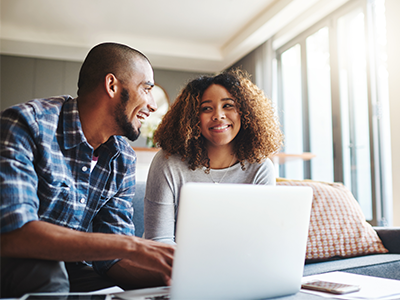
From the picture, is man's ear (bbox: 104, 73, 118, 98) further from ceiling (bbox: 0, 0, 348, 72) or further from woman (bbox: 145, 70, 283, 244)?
ceiling (bbox: 0, 0, 348, 72)

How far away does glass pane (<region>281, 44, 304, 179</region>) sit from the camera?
3.91 metres

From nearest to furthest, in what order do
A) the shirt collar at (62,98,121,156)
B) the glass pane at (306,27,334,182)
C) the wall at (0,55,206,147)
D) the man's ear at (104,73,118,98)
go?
1. the shirt collar at (62,98,121,156)
2. the man's ear at (104,73,118,98)
3. the glass pane at (306,27,334,182)
4. the wall at (0,55,206,147)

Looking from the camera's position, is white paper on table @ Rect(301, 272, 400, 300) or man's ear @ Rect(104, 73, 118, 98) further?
man's ear @ Rect(104, 73, 118, 98)

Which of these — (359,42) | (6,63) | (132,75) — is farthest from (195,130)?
(6,63)

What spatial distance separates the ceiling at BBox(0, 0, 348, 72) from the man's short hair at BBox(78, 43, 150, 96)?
2.58 m

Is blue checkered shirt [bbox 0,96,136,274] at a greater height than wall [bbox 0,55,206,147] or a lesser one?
lesser

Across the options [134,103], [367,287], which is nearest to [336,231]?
[367,287]

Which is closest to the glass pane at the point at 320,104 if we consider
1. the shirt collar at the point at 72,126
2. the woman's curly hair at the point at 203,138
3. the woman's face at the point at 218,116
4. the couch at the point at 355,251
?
the couch at the point at 355,251

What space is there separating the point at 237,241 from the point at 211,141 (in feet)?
2.89

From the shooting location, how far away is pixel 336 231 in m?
1.78

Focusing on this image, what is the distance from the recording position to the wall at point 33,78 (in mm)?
4801

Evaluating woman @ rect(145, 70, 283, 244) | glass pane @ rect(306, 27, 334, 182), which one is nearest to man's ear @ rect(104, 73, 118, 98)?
woman @ rect(145, 70, 283, 244)

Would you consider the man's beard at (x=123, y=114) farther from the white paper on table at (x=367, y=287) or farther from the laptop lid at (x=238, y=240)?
the white paper on table at (x=367, y=287)

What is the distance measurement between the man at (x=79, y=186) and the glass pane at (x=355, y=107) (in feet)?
7.59
